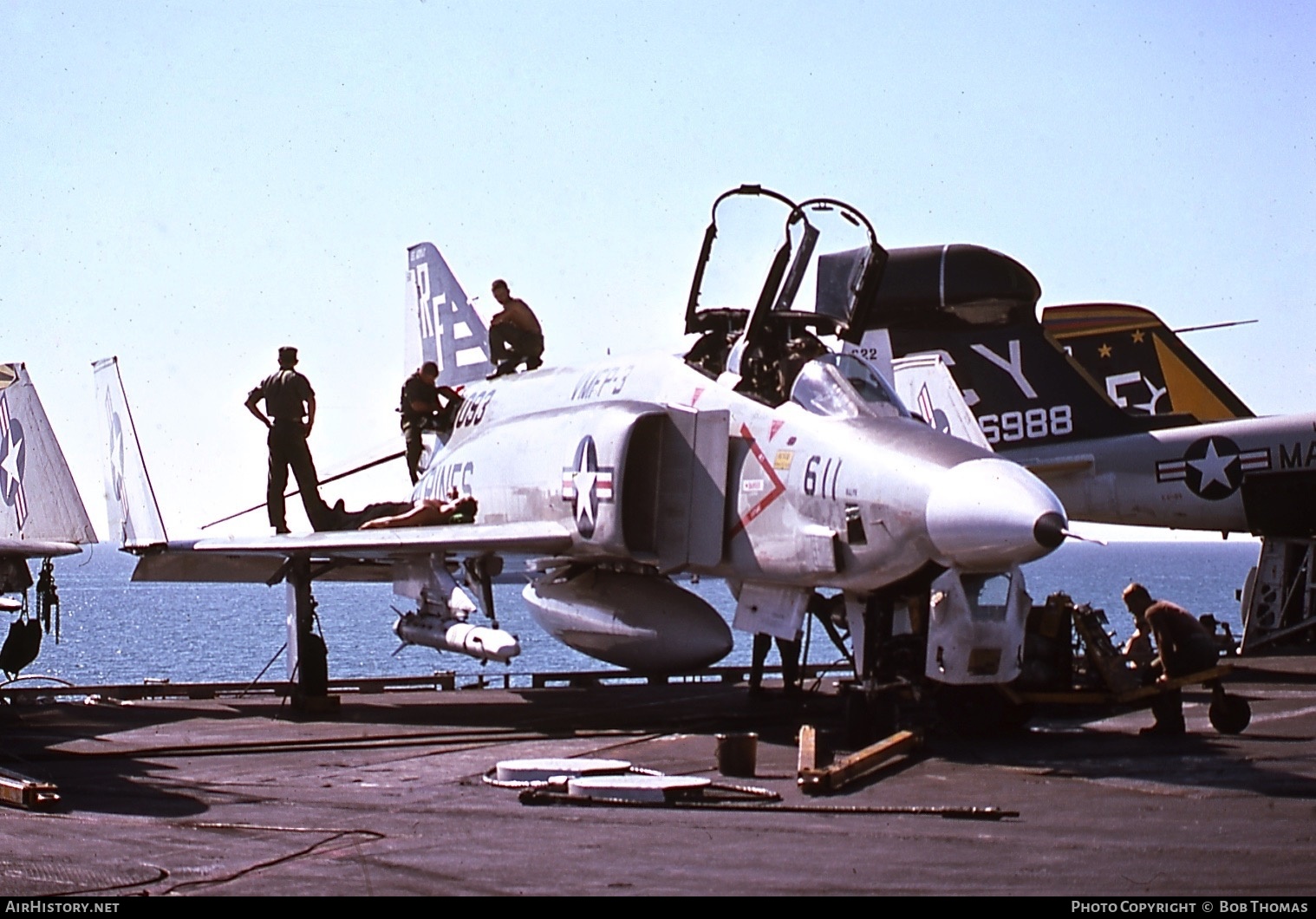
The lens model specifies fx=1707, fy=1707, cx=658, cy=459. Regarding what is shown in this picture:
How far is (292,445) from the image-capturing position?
59.1 feet

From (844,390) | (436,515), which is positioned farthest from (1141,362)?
(844,390)

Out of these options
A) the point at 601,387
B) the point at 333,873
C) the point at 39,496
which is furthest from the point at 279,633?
the point at 333,873

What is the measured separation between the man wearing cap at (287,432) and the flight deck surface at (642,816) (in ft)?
12.9

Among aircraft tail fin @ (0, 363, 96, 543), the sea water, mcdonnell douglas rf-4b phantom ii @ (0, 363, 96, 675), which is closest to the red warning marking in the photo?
mcdonnell douglas rf-4b phantom ii @ (0, 363, 96, 675)

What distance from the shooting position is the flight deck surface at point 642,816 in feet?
22.0

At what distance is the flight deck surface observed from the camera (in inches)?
264

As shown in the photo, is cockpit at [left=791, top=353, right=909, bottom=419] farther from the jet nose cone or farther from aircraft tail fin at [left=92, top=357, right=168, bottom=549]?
aircraft tail fin at [left=92, top=357, right=168, bottom=549]

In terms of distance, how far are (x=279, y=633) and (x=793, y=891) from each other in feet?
331

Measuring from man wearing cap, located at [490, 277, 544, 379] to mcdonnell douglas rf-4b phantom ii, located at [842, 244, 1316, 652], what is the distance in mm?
4975

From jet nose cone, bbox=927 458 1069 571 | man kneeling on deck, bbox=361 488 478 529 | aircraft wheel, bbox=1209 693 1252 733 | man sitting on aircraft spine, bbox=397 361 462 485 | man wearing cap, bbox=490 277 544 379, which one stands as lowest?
aircraft wheel, bbox=1209 693 1252 733

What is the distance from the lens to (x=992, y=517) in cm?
1035

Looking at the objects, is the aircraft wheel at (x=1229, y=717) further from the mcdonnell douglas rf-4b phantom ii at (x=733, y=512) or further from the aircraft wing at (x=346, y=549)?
the aircraft wing at (x=346, y=549)

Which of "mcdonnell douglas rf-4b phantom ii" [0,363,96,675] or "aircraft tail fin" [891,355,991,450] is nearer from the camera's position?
"aircraft tail fin" [891,355,991,450]

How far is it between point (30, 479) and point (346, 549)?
678 cm
